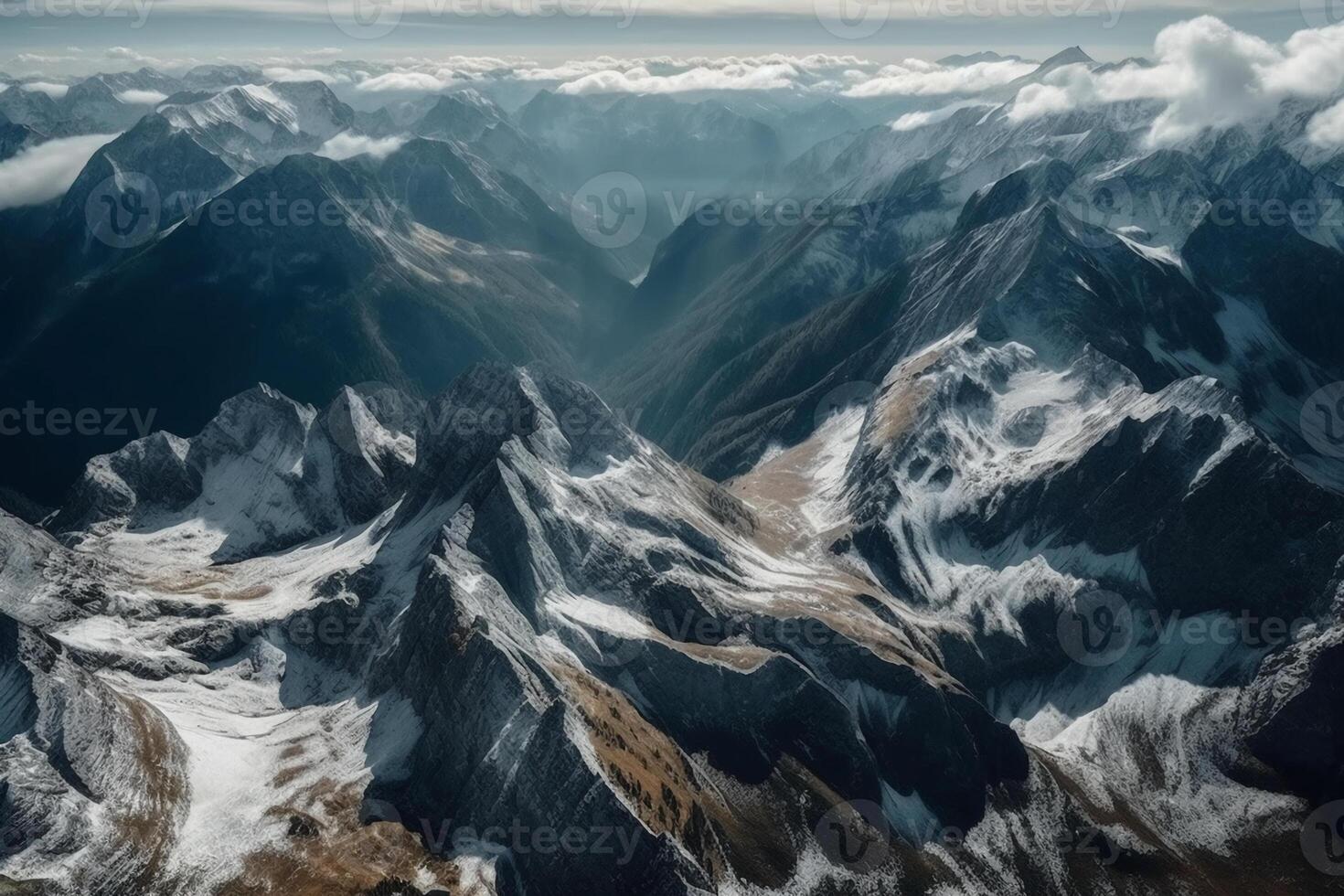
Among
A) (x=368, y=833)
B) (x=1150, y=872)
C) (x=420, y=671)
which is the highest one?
(x=420, y=671)

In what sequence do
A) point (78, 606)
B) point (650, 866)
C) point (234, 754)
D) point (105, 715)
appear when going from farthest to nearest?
point (78, 606), point (234, 754), point (105, 715), point (650, 866)

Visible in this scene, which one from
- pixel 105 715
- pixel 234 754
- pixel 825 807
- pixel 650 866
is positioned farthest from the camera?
pixel 825 807

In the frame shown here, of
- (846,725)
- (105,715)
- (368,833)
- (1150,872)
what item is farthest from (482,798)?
(1150,872)

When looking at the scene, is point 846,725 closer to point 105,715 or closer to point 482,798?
point 482,798

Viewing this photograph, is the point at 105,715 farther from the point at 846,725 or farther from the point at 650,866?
the point at 846,725

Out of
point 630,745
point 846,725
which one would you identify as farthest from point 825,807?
point 630,745

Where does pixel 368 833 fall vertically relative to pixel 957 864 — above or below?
above

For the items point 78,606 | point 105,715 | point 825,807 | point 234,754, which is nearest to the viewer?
point 105,715

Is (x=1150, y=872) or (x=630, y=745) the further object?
(x=1150, y=872)

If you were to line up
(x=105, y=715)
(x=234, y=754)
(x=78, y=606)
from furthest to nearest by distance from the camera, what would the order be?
1. (x=78, y=606)
2. (x=234, y=754)
3. (x=105, y=715)
